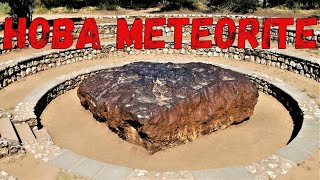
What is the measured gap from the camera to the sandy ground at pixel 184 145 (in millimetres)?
9938

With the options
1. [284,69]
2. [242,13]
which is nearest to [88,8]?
[242,13]

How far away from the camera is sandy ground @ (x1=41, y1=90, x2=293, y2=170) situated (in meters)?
9.94

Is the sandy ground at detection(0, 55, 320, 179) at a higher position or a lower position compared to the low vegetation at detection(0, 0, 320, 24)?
lower

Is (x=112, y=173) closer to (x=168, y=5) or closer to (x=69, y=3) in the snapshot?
(x=168, y=5)

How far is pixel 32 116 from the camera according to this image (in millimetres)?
11383

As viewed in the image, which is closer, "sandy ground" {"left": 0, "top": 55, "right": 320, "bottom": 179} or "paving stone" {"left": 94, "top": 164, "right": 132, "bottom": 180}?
"paving stone" {"left": 94, "top": 164, "right": 132, "bottom": 180}

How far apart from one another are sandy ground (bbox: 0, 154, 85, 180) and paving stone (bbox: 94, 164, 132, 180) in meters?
0.49

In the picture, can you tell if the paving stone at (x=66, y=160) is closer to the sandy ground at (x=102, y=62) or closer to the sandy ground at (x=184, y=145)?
the sandy ground at (x=102, y=62)

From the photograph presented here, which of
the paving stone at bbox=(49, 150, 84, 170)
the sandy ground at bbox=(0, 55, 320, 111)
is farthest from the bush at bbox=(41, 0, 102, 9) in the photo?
the paving stone at bbox=(49, 150, 84, 170)

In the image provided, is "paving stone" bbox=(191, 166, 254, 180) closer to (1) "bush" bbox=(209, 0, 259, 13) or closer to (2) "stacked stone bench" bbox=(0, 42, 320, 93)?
(2) "stacked stone bench" bbox=(0, 42, 320, 93)

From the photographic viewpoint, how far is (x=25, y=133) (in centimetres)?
1047

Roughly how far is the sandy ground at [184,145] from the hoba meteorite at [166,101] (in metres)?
0.30

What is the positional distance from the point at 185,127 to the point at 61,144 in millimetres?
3746

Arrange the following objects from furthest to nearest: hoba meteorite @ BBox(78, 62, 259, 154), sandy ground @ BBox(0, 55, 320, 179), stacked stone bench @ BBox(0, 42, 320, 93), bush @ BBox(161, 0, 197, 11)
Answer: bush @ BBox(161, 0, 197, 11), stacked stone bench @ BBox(0, 42, 320, 93), sandy ground @ BBox(0, 55, 320, 179), hoba meteorite @ BBox(78, 62, 259, 154)
